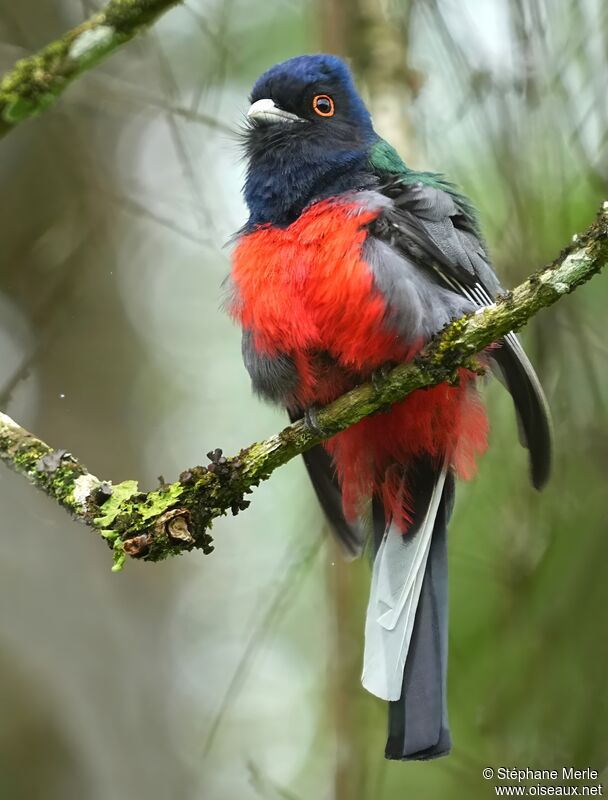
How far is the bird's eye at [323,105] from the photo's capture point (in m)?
3.96

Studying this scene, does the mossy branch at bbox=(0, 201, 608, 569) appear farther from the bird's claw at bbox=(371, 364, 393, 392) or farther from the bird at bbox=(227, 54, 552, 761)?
the bird at bbox=(227, 54, 552, 761)

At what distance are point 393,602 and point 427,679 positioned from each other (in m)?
0.30

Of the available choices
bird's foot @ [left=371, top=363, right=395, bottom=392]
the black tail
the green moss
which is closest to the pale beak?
bird's foot @ [left=371, top=363, right=395, bottom=392]

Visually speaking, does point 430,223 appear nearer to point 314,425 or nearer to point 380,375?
point 380,375

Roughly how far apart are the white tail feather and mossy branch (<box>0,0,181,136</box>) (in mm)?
1977

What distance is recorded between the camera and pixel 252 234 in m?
3.59

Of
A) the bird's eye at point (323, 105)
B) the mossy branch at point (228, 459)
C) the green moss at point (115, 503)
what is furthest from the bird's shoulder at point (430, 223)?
the green moss at point (115, 503)

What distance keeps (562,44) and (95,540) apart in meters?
3.40

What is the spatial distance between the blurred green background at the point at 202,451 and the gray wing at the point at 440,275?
0.74 meters

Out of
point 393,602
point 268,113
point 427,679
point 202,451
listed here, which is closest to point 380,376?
point 393,602

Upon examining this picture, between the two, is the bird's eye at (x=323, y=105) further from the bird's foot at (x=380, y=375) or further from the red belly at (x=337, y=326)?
the bird's foot at (x=380, y=375)

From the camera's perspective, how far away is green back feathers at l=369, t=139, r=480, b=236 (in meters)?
3.67

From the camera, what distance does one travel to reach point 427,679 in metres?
3.40

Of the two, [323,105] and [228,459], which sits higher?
[323,105]
